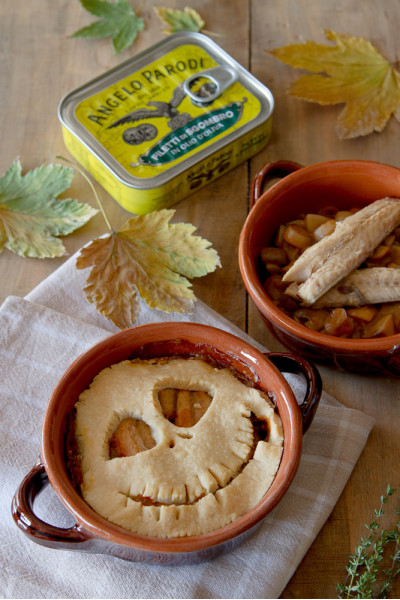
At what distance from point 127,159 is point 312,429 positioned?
666 mm

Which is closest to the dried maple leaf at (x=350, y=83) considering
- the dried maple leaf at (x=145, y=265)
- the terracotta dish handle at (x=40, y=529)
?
the dried maple leaf at (x=145, y=265)

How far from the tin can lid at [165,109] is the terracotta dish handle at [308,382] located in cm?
48

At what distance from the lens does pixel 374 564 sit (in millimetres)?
1068

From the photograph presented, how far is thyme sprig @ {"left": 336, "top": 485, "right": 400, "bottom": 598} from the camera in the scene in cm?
103

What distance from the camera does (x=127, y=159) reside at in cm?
142

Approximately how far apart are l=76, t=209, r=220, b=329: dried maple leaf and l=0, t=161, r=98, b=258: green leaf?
13 cm

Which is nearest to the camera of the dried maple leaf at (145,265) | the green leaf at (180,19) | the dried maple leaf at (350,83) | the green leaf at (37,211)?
the dried maple leaf at (145,265)

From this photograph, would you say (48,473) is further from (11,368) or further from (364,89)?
(364,89)

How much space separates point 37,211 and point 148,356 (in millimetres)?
478

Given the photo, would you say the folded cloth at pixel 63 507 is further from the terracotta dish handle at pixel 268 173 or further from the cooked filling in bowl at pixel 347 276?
the terracotta dish handle at pixel 268 173

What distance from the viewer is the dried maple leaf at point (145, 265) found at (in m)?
1.27

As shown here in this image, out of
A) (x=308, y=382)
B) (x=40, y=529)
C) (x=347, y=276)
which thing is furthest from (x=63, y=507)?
(x=347, y=276)

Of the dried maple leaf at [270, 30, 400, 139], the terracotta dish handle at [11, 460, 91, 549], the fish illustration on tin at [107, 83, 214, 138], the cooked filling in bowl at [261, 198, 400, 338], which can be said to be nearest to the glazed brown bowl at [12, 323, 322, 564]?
the terracotta dish handle at [11, 460, 91, 549]

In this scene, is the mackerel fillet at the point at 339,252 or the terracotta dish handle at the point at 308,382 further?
the mackerel fillet at the point at 339,252
